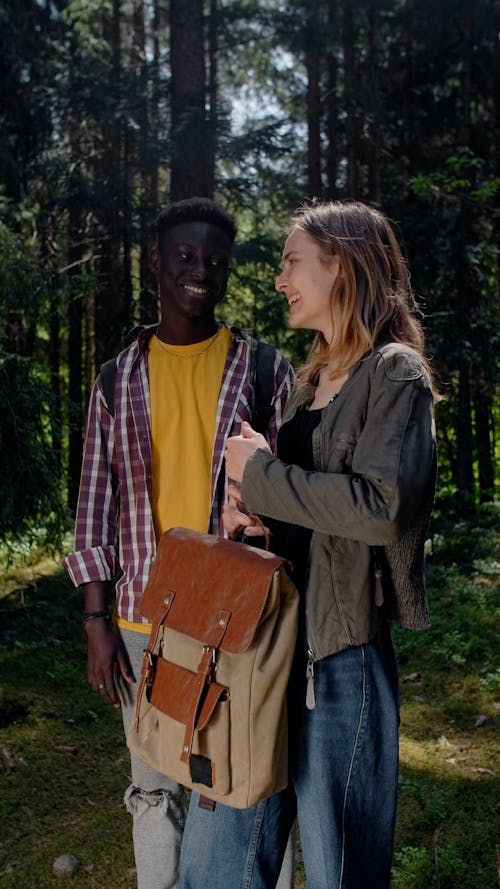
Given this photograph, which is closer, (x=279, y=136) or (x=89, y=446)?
(x=89, y=446)

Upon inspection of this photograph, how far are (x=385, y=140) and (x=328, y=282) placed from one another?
1276 cm

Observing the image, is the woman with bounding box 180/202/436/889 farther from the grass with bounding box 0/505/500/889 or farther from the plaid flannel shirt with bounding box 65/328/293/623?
the grass with bounding box 0/505/500/889

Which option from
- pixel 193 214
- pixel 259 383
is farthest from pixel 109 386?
pixel 193 214

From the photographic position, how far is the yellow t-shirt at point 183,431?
98.2 inches

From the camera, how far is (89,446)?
2.59 meters

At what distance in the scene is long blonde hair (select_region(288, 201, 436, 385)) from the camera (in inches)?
74.5

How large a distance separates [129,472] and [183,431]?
210mm

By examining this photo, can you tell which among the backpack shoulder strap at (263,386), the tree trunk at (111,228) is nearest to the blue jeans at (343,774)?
the backpack shoulder strap at (263,386)

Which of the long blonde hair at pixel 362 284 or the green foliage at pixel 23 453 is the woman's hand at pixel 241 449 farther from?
the green foliage at pixel 23 453

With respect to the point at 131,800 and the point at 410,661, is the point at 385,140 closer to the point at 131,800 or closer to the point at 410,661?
the point at 410,661

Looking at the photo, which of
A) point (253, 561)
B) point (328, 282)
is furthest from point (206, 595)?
point (328, 282)

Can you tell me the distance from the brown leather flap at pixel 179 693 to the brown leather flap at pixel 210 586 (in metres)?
0.10

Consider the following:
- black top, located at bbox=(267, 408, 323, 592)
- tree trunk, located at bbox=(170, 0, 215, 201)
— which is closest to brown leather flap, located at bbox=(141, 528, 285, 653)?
black top, located at bbox=(267, 408, 323, 592)

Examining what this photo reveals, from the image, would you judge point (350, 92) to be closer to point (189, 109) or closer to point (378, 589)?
point (189, 109)
